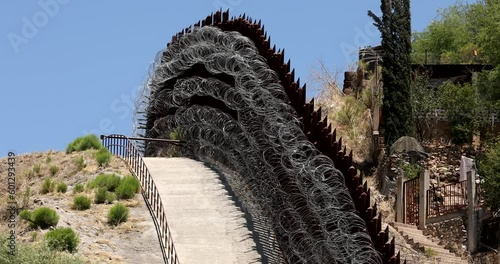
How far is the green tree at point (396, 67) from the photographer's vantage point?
158ft

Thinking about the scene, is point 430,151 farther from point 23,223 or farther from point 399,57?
point 23,223

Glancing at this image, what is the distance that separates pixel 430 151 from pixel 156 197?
1685 cm

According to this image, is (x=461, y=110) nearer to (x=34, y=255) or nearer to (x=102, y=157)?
(x=102, y=157)

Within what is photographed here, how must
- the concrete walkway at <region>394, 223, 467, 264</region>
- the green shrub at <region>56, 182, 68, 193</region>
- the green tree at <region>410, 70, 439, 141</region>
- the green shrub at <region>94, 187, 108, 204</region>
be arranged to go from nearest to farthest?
the green shrub at <region>94, 187, 108, 204</region>, the green shrub at <region>56, 182, 68, 193</region>, the concrete walkway at <region>394, 223, 467, 264</region>, the green tree at <region>410, 70, 439, 141</region>

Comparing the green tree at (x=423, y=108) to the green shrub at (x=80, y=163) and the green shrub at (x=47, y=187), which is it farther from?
the green shrub at (x=47, y=187)

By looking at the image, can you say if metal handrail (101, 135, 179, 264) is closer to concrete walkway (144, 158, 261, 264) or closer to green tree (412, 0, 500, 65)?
concrete walkway (144, 158, 261, 264)

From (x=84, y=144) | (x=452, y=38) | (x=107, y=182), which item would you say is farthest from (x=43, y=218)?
(x=452, y=38)

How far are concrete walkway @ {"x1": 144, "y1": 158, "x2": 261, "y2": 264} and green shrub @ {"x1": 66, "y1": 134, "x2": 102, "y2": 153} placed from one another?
7.15 ft

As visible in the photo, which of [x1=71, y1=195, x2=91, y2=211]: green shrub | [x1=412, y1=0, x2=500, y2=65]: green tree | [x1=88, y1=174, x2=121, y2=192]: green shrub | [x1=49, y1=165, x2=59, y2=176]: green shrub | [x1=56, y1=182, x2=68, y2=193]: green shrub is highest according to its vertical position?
[x1=412, y1=0, x2=500, y2=65]: green tree

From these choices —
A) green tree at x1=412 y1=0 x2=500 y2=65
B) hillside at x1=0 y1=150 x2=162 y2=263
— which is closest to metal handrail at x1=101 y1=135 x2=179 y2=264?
hillside at x1=0 y1=150 x2=162 y2=263

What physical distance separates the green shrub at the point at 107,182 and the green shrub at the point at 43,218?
3.78m

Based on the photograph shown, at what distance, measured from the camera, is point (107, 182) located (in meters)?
33.5

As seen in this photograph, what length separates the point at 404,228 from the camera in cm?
3834

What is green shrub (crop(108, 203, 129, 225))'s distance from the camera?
30.8m
